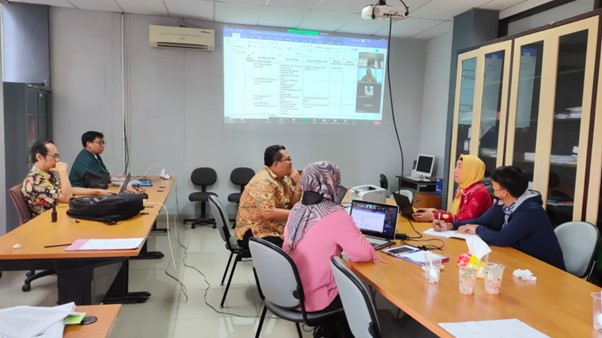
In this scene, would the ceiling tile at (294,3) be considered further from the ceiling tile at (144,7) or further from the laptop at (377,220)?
the laptop at (377,220)

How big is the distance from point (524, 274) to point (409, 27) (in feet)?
13.7

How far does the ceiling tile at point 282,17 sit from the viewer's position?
4680 millimetres

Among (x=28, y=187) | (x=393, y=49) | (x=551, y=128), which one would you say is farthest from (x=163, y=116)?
(x=551, y=128)

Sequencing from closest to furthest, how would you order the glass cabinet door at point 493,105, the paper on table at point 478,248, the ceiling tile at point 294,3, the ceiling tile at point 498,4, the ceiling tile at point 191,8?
the paper on table at point 478,248, the glass cabinet door at point 493,105, the ceiling tile at point 498,4, the ceiling tile at point 294,3, the ceiling tile at point 191,8

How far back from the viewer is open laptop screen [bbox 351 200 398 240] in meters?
2.39

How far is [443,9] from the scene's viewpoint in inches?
175

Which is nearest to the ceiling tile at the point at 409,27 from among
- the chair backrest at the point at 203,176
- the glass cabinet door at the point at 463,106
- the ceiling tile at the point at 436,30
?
the ceiling tile at the point at 436,30

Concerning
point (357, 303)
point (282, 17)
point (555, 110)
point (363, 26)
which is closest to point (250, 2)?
point (282, 17)

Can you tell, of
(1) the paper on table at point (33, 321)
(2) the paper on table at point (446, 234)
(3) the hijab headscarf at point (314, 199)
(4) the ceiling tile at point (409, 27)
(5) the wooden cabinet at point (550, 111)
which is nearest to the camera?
(1) the paper on table at point (33, 321)

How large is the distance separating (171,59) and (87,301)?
3.82m

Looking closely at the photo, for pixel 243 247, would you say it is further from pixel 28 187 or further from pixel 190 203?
pixel 190 203

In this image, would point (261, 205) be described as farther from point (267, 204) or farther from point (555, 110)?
point (555, 110)

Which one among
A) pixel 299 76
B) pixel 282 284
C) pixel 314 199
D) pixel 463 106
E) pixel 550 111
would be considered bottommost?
pixel 282 284

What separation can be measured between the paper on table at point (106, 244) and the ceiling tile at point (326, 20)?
3.59 m
